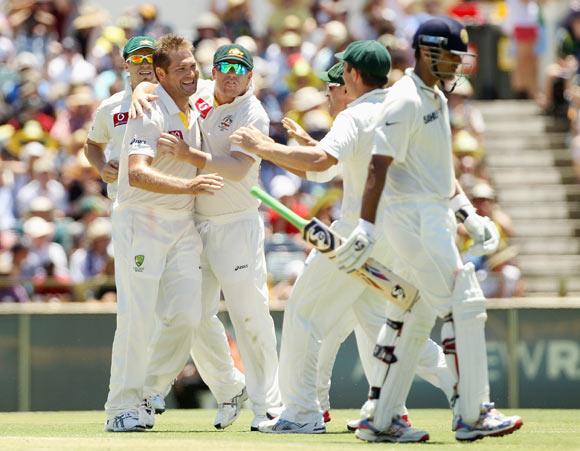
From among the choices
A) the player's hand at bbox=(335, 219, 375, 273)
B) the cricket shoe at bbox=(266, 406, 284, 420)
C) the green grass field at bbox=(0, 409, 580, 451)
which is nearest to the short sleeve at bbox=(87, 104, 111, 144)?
the green grass field at bbox=(0, 409, 580, 451)

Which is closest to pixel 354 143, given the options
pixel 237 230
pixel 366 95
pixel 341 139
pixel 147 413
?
pixel 341 139

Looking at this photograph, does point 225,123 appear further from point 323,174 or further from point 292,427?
point 292,427

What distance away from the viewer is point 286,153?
9438 mm

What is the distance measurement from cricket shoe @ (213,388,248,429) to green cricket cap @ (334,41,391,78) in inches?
99.2

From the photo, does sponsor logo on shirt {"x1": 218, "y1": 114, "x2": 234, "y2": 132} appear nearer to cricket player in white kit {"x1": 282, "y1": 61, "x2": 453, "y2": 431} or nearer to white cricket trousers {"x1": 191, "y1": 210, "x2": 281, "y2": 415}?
cricket player in white kit {"x1": 282, "y1": 61, "x2": 453, "y2": 431}

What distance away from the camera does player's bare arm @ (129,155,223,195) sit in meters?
9.88

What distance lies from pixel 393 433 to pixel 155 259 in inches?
79.0

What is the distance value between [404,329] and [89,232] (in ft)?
24.3

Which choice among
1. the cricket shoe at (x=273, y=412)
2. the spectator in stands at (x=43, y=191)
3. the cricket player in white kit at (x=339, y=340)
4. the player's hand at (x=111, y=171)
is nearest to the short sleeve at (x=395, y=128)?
the cricket player in white kit at (x=339, y=340)

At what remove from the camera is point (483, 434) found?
9.10 meters

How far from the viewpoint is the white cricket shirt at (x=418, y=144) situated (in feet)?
29.7

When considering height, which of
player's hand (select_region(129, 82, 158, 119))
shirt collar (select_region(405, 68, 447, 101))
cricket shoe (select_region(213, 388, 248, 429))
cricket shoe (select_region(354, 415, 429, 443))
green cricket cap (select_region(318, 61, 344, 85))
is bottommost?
cricket shoe (select_region(213, 388, 248, 429))

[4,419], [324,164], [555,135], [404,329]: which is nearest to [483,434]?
[404,329]

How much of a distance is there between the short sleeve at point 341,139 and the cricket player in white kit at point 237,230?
96 cm
